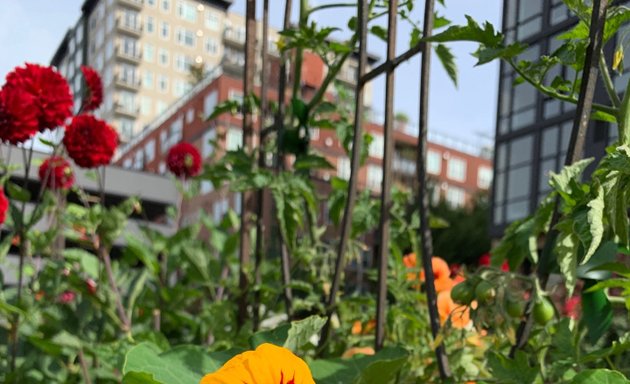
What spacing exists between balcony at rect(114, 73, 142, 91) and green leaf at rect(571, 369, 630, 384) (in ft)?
165

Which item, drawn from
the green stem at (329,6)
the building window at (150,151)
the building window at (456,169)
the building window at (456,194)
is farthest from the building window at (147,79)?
the green stem at (329,6)

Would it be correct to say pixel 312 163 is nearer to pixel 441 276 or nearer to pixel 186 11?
pixel 441 276

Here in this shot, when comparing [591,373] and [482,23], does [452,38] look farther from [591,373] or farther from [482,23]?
[591,373]

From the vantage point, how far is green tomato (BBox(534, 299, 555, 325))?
651mm

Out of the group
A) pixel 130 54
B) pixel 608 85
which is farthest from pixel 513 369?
pixel 130 54

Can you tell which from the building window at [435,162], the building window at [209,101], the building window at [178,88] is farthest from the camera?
the building window at [178,88]

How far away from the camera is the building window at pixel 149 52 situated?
166ft

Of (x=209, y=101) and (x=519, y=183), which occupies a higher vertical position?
(x=209, y=101)

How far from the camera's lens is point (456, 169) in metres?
44.1

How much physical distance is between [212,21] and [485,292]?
5403 centimetres

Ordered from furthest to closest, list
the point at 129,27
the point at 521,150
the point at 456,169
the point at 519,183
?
the point at 129,27, the point at 456,169, the point at 521,150, the point at 519,183

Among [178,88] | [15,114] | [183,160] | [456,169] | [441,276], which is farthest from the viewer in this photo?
[178,88]

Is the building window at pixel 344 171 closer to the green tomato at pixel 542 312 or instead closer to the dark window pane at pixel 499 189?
the green tomato at pixel 542 312

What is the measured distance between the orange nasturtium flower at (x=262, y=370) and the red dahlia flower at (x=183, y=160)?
2062 mm
